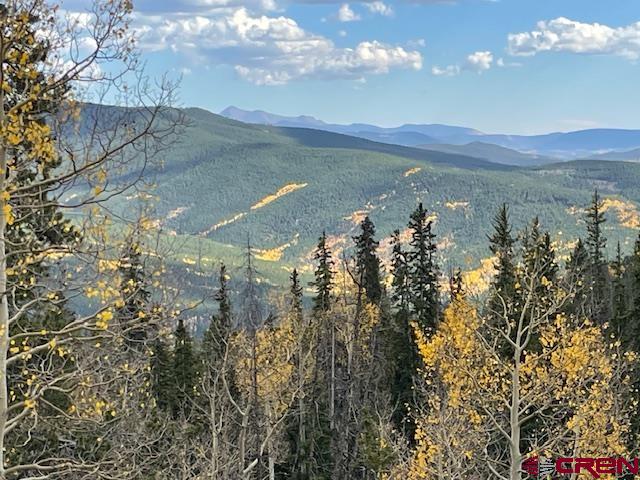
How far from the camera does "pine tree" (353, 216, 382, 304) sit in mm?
46500

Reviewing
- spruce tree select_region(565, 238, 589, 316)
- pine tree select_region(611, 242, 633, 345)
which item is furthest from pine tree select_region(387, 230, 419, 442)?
pine tree select_region(611, 242, 633, 345)

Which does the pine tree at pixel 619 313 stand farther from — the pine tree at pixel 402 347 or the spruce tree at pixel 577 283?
the pine tree at pixel 402 347

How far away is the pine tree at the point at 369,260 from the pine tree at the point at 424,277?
3.45m

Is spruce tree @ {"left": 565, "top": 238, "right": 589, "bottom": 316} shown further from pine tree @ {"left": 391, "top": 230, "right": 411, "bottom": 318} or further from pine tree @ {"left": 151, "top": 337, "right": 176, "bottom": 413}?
pine tree @ {"left": 151, "top": 337, "right": 176, "bottom": 413}

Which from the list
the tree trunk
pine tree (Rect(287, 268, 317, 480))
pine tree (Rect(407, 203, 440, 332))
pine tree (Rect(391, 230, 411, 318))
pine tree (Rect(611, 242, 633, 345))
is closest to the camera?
the tree trunk

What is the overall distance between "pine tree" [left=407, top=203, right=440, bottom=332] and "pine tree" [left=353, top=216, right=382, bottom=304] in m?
3.45

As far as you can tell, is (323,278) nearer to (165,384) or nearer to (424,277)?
(424,277)

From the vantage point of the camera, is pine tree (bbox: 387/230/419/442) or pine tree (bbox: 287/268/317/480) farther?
pine tree (bbox: 387/230/419/442)

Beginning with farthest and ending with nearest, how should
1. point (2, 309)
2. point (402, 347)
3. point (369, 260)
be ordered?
point (369, 260) → point (402, 347) → point (2, 309)

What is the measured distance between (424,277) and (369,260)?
201 inches

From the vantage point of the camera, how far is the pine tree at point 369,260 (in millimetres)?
46500

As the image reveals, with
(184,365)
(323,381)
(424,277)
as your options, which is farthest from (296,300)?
(424,277)

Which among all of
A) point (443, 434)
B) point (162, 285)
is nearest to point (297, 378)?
point (443, 434)

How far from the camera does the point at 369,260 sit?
4741 cm
